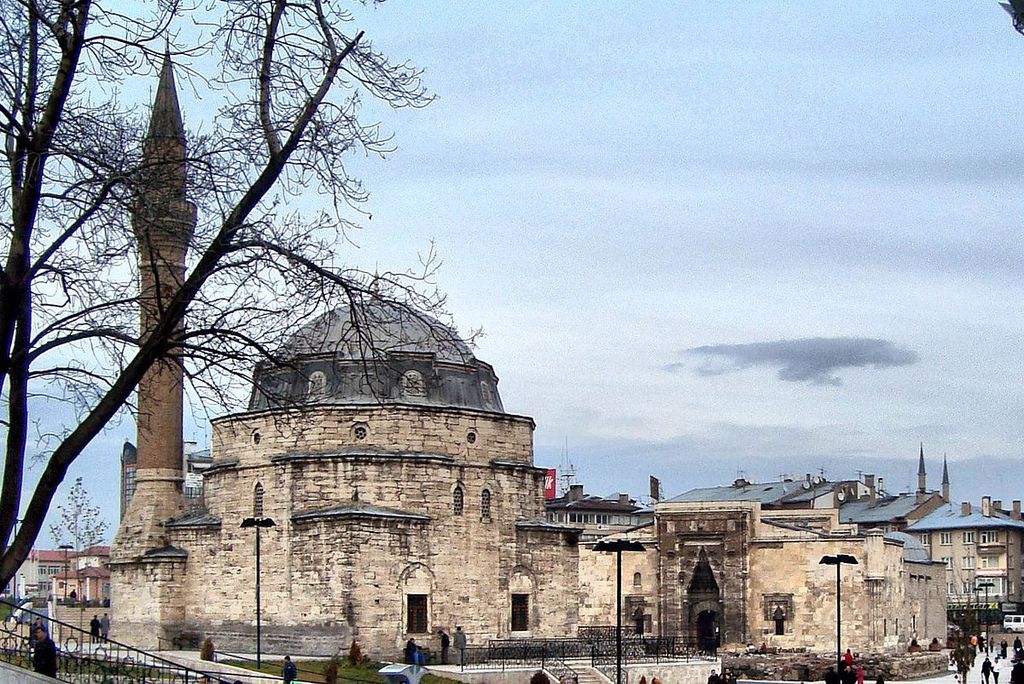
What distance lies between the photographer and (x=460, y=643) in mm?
41312

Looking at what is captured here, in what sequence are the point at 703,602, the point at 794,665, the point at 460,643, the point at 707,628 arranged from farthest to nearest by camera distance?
1. the point at 703,602
2. the point at 707,628
3. the point at 794,665
4. the point at 460,643

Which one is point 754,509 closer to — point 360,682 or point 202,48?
point 360,682

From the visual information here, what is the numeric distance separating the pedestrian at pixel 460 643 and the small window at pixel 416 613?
1037 millimetres

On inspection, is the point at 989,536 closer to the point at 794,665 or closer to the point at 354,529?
the point at 794,665

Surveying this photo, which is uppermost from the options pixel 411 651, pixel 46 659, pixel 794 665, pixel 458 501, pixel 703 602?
pixel 458 501

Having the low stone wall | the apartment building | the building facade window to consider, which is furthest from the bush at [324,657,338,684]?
the building facade window

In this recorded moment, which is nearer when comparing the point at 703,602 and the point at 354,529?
the point at 354,529

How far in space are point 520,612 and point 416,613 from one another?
404 cm

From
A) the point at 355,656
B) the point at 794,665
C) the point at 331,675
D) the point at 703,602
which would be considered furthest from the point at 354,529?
the point at 703,602

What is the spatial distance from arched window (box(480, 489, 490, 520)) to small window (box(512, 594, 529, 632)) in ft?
8.60

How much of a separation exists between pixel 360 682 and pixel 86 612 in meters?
25.2

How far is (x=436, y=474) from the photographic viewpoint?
44.0 metres

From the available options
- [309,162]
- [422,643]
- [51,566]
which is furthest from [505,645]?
[51,566]

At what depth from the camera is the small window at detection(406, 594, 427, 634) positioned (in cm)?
4228
